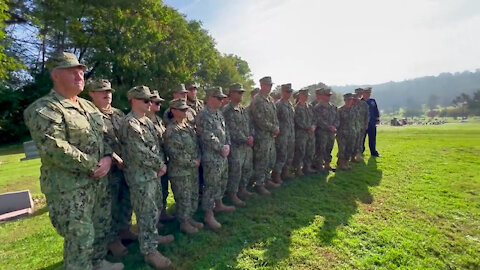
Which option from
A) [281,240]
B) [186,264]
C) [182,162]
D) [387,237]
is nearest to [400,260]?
[387,237]

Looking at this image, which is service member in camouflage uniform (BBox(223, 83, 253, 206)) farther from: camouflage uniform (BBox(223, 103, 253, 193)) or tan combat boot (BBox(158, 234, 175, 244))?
tan combat boot (BBox(158, 234, 175, 244))

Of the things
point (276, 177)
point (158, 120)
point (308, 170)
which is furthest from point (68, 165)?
point (308, 170)

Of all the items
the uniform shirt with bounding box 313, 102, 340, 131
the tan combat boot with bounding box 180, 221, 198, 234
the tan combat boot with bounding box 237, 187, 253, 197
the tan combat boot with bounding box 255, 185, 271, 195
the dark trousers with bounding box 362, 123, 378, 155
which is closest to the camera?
the tan combat boot with bounding box 180, 221, 198, 234

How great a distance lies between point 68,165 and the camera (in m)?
3.07

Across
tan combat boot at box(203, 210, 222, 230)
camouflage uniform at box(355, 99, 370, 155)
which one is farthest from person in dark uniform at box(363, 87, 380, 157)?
tan combat boot at box(203, 210, 222, 230)

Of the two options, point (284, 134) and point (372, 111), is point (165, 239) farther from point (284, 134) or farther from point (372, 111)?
point (372, 111)

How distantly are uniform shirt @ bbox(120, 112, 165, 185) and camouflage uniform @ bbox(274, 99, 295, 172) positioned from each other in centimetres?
380

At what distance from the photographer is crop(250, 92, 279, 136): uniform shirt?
258 inches

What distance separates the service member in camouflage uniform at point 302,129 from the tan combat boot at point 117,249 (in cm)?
497

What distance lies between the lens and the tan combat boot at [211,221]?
507 cm

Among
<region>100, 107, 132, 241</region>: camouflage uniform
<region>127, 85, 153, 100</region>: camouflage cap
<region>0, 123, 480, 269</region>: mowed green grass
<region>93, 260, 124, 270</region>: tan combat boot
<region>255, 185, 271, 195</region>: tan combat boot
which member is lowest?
<region>0, 123, 480, 269</region>: mowed green grass

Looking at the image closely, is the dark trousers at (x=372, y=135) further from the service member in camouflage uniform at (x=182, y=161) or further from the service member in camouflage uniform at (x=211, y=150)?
the service member in camouflage uniform at (x=182, y=161)

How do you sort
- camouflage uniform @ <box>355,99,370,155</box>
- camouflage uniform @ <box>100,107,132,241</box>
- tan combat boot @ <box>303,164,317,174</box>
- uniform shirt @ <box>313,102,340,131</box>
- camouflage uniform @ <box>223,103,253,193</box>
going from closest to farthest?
camouflage uniform @ <box>100,107,132,241</box>
camouflage uniform @ <box>223,103,253,193</box>
uniform shirt @ <box>313,102,340,131</box>
tan combat boot @ <box>303,164,317,174</box>
camouflage uniform @ <box>355,99,370,155</box>

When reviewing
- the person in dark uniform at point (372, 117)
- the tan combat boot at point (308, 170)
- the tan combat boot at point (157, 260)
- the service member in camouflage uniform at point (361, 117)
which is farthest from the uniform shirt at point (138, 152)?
the person in dark uniform at point (372, 117)
